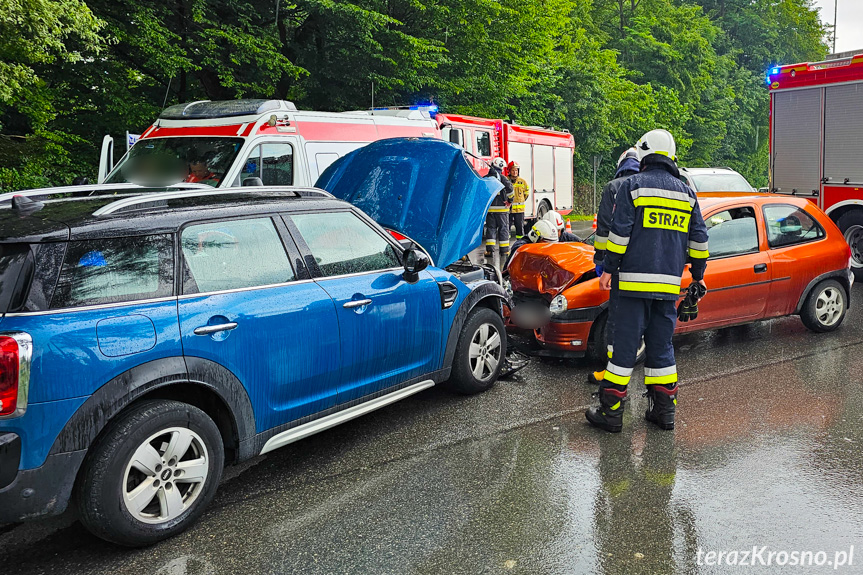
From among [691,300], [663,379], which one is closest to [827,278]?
[691,300]

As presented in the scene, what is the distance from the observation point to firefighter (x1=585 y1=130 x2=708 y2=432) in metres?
5.10

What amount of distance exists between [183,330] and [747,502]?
118 inches

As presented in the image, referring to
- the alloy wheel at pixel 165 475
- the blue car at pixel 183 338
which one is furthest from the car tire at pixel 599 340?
the alloy wheel at pixel 165 475

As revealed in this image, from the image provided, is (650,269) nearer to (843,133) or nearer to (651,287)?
(651,287)

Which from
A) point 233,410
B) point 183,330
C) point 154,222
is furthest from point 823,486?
point 154,222

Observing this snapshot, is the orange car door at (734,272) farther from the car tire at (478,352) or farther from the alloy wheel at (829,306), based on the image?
the car tire at (478,352)

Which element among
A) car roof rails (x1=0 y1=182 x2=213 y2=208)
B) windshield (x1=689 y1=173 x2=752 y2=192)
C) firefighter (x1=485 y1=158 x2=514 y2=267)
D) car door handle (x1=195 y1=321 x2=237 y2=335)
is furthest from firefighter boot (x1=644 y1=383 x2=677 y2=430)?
windshield (x1=689 y1=173 x2=752 y2=192)

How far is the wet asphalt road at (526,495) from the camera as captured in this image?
3.57 metres

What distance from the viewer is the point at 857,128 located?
12164 millimetres

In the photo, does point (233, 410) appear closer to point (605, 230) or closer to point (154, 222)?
point (154, 222)

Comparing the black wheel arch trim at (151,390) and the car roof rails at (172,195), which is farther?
the car roof rails at (172,195)

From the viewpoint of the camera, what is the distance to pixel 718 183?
13469 mm

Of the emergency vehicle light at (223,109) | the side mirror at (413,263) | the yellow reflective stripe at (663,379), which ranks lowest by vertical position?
the yellow reflective stripe at (663,379)

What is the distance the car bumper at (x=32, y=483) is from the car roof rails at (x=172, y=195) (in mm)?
1154
